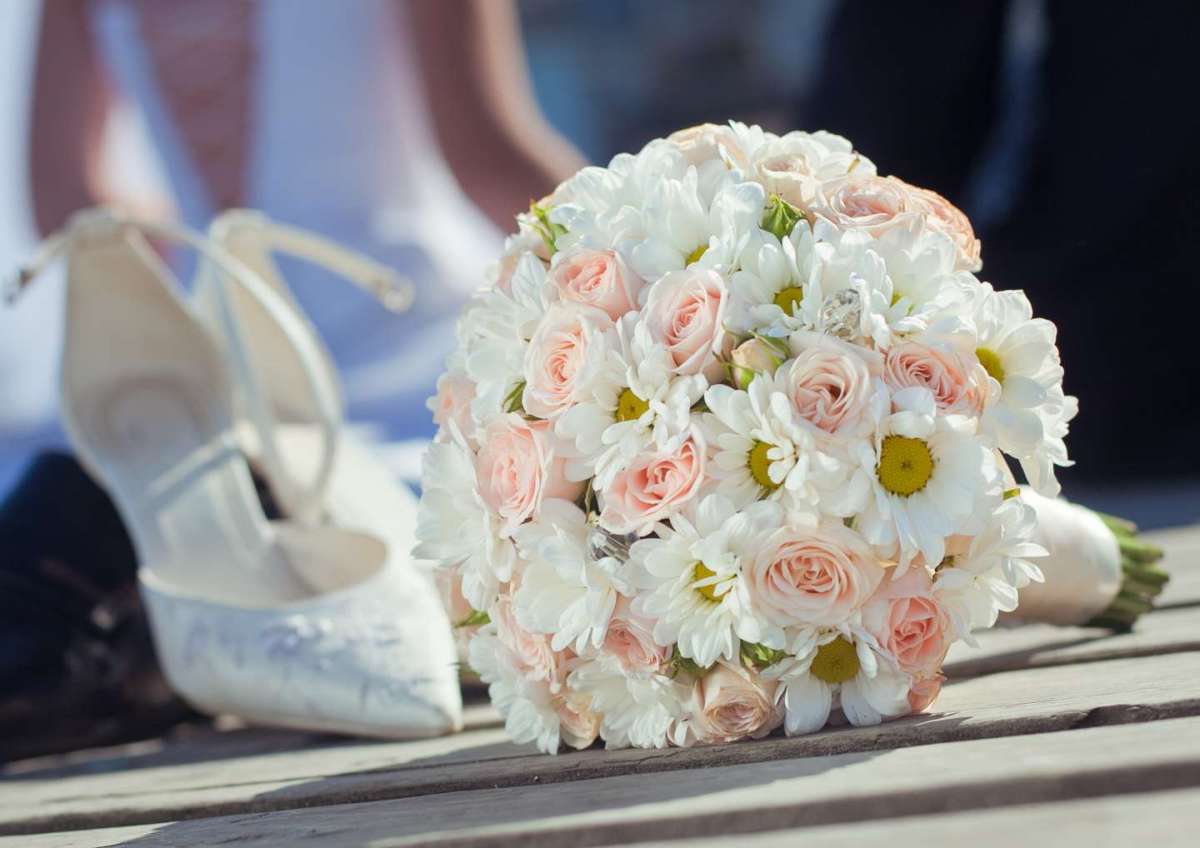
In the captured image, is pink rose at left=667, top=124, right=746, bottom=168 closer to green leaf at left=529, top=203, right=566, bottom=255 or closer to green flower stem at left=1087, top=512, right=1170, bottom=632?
green leaf at left=529, top=203, right=566, bottom=255

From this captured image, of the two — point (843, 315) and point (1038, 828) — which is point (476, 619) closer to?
point (843, 315)

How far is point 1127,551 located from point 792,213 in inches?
16.7

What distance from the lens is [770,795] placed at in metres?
0.64

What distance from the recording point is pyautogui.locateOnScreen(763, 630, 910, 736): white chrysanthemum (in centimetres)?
78

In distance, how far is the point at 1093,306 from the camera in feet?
6.73

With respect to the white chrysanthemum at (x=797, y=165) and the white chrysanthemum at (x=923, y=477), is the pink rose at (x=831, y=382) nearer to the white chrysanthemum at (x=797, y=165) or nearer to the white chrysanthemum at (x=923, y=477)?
the white chrysanthemum at (x=923, y=477)

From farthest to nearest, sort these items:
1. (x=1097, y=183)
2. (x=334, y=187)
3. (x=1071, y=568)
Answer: (x=334, y=187)
(x=1097, y=183)
(x=1071, y=568)

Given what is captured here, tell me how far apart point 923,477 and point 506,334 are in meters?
0.26

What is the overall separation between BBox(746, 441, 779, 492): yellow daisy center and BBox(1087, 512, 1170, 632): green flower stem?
1.33 ft

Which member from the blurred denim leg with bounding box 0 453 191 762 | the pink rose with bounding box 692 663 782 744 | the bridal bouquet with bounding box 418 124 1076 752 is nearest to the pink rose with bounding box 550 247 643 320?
the bridal bouquet with bounding box 418 124 1076 752

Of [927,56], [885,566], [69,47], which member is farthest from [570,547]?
[69,47]

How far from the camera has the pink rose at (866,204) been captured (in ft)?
2.58

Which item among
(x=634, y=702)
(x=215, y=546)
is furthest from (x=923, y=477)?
(x=215, y=546)

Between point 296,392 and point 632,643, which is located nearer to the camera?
point 632,643
